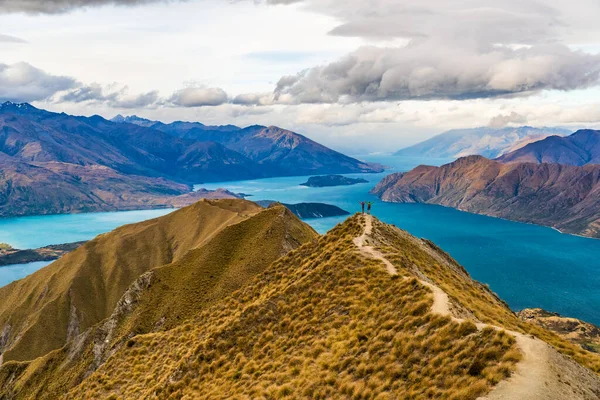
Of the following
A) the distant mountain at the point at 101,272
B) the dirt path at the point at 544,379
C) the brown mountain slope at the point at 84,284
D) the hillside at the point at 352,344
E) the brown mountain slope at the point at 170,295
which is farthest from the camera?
the brown mountain slope at the point at 84,284

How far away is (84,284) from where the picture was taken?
557 feet

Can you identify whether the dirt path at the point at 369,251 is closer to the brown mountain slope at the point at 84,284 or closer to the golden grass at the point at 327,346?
the golden grass at the point at 327,346

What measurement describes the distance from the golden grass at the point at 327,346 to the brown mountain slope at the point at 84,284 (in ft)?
366

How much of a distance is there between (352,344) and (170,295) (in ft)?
195

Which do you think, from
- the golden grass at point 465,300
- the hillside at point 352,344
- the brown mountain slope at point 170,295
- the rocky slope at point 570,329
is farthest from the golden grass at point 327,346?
the rocky slope at point 570,329

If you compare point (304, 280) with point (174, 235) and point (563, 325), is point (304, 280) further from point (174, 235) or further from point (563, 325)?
point (563, 325)

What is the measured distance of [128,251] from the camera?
190125 mm

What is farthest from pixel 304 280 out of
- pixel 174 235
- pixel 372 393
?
pixel 174 235

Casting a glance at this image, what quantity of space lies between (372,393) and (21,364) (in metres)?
117

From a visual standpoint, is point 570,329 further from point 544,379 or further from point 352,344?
point 544,379

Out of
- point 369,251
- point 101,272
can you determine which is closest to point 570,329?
point 369,251

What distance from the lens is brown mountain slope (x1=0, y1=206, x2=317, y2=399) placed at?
77938 millimetres

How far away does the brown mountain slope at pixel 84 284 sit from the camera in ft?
493

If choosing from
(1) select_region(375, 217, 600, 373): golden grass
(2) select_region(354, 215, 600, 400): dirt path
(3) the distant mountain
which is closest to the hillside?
(2) select_region(354, 215, 600, 400): dirt path
